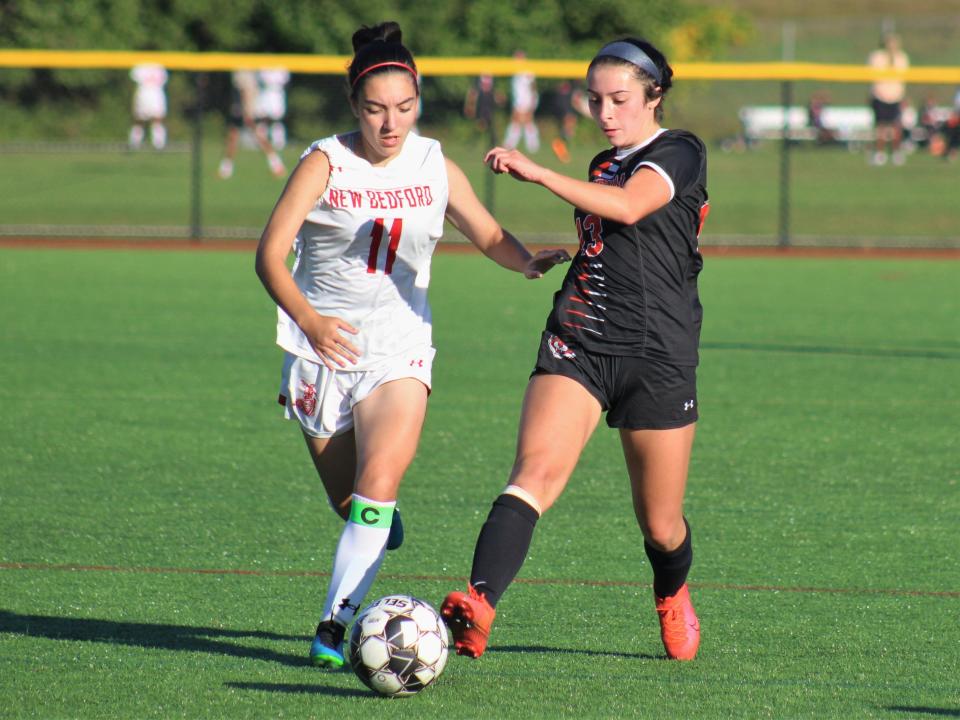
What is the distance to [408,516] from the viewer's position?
6293 millimetres

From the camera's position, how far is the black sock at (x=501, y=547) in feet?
12.8

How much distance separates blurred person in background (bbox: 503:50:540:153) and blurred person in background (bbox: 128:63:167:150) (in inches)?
204

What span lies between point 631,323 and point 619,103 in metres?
0.61

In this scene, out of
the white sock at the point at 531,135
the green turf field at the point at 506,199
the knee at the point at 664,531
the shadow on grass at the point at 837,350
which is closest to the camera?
the knee at the point at 664,531

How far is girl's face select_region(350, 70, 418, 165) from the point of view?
13.8ft

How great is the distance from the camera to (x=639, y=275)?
4.21 m

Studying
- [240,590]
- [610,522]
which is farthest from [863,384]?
[240,590]

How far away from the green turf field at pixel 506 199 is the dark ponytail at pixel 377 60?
14.7 meters

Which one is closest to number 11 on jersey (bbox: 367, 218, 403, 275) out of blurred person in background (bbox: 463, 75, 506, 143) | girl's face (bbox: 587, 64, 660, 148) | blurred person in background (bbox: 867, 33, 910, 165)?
girl's face (bbox: 587, 64, 660, 148)

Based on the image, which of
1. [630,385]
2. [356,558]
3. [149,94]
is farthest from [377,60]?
[149,94]

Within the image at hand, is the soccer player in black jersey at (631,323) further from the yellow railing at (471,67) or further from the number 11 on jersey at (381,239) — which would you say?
the yellow railing at (471,67)

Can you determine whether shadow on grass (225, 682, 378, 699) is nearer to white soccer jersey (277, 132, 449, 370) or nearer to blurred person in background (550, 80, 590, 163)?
white soccer jersey (277, 132, 449, 370)

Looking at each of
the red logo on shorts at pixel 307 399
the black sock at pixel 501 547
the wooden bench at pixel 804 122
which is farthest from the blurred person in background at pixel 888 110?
the black sock at pixel 501 547

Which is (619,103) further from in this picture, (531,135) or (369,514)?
(531,135)
